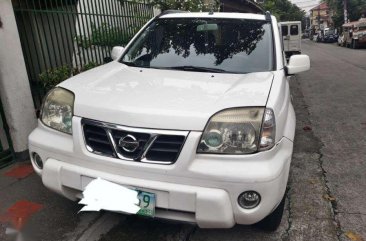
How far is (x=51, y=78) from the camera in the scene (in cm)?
480

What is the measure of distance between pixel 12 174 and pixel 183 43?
235 cm

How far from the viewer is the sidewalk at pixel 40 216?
2914 millimetres

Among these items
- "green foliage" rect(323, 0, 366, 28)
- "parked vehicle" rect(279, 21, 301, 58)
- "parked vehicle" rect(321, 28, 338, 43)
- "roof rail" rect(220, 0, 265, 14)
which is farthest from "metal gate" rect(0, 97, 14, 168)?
"green foliage" rect(323, 0, 366, 28)

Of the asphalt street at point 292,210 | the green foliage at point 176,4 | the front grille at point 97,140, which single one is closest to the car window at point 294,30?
the green foliage at point 176,4

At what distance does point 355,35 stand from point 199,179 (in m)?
31.2

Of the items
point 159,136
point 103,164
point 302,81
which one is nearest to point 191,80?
point 159,136

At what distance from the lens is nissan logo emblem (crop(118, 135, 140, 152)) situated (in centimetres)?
236

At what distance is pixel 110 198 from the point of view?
234cm

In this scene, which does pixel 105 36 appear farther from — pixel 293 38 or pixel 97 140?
pixel 293 38

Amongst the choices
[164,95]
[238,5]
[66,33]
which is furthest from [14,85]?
[238,5]

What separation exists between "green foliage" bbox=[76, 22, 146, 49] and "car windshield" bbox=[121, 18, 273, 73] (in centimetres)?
232

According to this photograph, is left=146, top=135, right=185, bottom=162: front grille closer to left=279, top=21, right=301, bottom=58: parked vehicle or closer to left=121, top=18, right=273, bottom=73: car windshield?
left=121, top=18, right=273, bottom=73: car windshield

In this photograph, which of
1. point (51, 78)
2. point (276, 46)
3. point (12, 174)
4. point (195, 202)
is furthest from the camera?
point (51, 78)

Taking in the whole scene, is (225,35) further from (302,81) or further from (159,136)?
(302,81)
